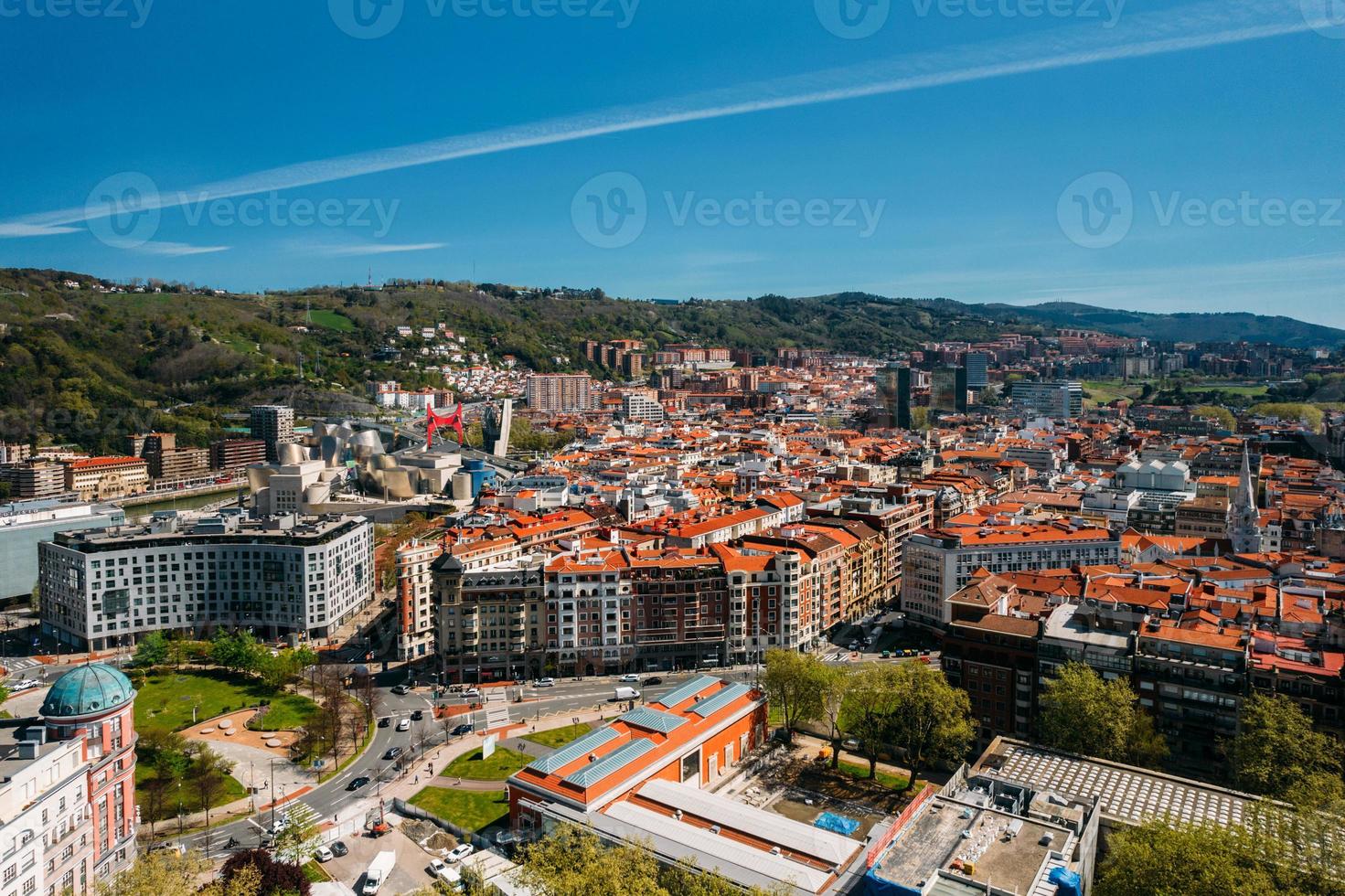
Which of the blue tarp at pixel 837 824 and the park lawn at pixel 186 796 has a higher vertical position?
the blue tarp at pixel 837 824

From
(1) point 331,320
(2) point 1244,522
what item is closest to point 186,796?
(2) point 1244,522

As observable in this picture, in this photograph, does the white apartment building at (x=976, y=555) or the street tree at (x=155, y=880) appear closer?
the street tree at (x=155, y=880)

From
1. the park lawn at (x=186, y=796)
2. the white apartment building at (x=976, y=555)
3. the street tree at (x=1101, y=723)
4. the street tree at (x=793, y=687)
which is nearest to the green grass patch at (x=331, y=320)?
the white apartment building at (x=976, y=555)

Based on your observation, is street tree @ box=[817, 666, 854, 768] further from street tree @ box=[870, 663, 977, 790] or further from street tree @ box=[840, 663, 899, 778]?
street tree @ box=[870, 663, 977, 790]

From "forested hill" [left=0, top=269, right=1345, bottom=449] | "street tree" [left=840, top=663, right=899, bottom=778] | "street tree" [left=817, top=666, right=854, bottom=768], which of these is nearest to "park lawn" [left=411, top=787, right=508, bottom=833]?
"street tree" [left=817, top=666, right=854, bottom=768]

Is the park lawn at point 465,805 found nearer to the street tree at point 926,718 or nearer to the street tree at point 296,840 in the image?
the street tree at point 296,840

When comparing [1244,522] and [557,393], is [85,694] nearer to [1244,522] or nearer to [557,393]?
[1244,522]

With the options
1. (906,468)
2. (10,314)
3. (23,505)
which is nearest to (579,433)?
(906,468)

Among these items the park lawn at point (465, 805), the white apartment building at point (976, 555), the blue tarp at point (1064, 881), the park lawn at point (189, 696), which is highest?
the white apartment building at point (976, 555)

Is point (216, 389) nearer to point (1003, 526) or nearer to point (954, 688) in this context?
point (1003, 526)
